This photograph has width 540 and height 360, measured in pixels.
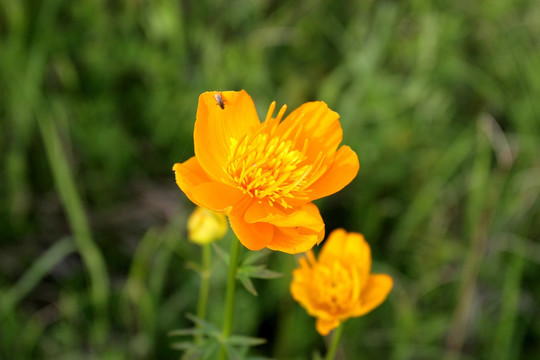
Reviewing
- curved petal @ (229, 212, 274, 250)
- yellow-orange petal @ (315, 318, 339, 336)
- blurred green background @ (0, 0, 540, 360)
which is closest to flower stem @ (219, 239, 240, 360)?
curved petal @ (229, 212, 274, 250)

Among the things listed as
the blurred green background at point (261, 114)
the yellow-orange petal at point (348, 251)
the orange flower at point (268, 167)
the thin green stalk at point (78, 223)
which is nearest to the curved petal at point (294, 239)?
the orange flower at point (268, 167)

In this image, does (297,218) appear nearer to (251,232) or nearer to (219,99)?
(251,232)

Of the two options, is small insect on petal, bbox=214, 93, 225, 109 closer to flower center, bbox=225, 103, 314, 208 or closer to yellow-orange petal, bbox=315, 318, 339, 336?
flower center, bbox=225, 103, 314, 208

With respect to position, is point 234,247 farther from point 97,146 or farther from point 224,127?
point 97,146

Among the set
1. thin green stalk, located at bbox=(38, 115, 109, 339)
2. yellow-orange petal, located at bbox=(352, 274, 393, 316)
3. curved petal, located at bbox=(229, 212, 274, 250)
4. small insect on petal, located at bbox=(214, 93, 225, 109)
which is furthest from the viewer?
thin green stalk, located at bbox=(38, 115, 109, 339)

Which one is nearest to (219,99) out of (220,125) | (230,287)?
(220,125)

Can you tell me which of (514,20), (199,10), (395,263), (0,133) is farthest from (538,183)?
(0,133)
